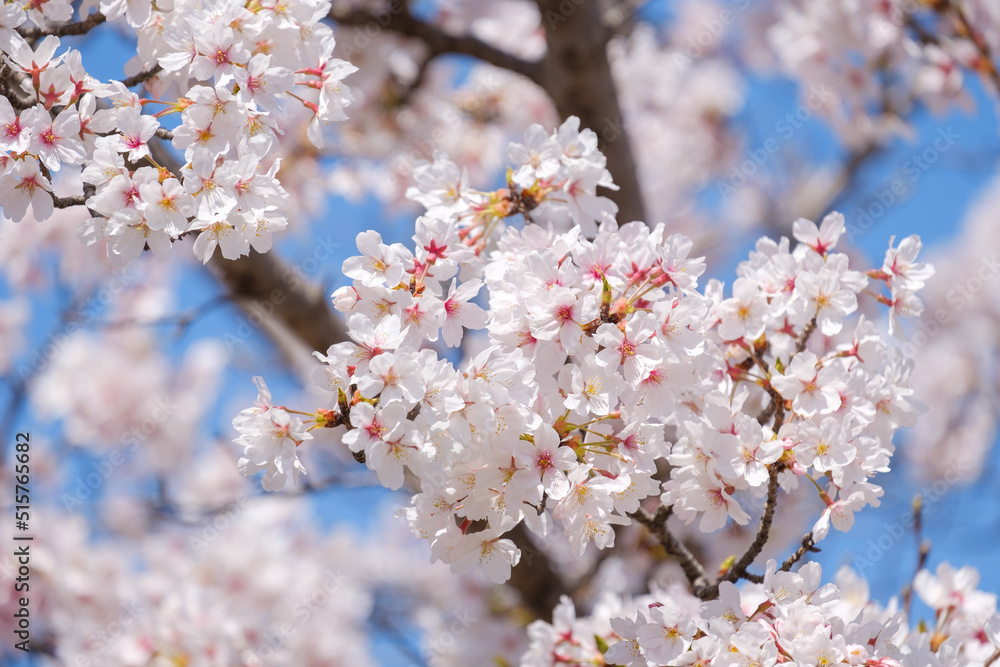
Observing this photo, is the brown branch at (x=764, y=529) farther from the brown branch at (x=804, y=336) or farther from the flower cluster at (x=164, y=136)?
the flower cluster at (x=164, y=136)

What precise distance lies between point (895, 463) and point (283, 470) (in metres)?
3.88

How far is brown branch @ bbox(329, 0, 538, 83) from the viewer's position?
2930mm

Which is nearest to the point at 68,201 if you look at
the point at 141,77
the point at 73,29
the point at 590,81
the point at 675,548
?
the point at 141,77

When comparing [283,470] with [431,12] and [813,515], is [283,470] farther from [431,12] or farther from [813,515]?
[431,12]

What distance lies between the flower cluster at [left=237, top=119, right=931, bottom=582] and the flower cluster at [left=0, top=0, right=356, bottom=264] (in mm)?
Answer: 270

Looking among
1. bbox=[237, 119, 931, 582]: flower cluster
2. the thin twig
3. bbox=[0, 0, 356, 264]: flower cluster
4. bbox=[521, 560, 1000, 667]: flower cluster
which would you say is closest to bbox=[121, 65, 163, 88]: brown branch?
bbox=[0, 0, 356, 264]: flower cluster

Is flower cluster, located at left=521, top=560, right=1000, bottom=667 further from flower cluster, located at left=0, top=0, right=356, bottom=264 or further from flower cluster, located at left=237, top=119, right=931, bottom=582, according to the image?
flower cluster, located at left=0, top=0, right=356, bottom=264

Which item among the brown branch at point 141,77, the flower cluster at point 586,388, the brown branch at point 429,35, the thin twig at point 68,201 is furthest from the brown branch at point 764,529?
the brown branch at point 429,35

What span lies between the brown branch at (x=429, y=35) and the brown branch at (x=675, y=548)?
187 centimetres

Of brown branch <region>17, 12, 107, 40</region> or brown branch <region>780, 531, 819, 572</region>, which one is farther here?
brown branch <region>17, 12, 107, 40</region>

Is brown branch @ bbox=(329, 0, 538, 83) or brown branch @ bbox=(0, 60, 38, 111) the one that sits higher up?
brown branch @ bbox=(0, 60, 38, 111)

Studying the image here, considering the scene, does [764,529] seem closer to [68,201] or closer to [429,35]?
[68,201]

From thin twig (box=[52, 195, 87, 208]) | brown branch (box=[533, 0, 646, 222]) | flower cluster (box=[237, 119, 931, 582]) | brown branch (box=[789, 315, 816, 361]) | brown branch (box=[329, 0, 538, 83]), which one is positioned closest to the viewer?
flower cluster (box=[237, 119, 931, 582])

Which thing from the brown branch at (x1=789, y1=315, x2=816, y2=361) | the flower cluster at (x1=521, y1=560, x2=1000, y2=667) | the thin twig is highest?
the brown branch at (x1=789, y1=315, x2=816, y2=361)
